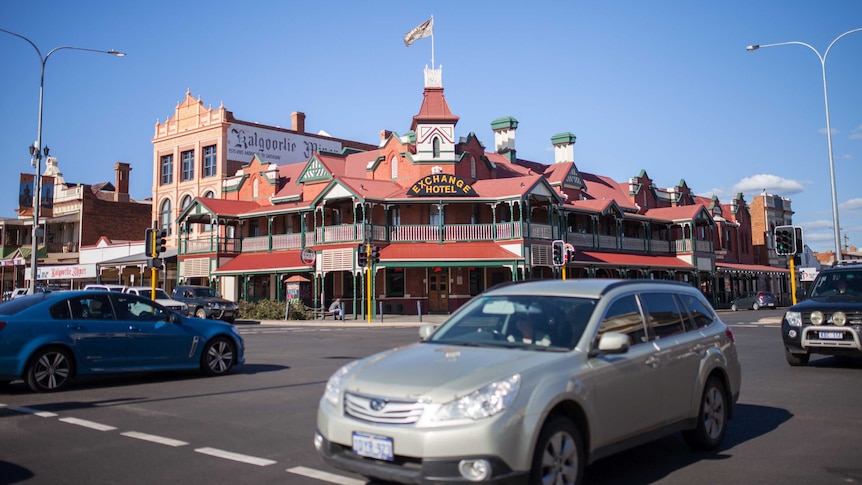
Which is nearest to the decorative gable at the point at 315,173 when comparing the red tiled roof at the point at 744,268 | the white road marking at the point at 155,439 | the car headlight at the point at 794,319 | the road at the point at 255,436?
the red tiled roof at the point at 744,268

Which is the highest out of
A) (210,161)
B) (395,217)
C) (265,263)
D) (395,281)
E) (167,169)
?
(167,169)

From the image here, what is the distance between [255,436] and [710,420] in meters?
4.57

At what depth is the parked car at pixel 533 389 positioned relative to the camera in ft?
15.4

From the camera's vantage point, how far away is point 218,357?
Answer: 41.4 ft

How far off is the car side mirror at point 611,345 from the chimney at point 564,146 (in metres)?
52.2

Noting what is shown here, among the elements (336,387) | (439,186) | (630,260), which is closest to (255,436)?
(336,387)

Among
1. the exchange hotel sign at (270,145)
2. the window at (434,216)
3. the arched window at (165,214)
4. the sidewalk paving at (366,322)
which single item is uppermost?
the exchange hotel sign at (270,145)

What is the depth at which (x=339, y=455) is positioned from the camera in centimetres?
508

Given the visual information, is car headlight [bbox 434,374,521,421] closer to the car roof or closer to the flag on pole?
the car roof

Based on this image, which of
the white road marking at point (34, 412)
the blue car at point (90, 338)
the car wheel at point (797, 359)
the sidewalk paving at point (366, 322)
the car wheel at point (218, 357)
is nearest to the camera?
the white road marking at point (34, 412)

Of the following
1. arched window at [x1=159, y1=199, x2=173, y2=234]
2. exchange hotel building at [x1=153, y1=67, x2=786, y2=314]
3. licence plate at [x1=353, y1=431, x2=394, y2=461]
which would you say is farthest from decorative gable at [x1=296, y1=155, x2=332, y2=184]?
licence plate at [x1=353, y1=431, x2=394, y2=461]

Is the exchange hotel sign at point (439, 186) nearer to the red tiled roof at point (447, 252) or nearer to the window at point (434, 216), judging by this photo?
the window at point (434, 216)

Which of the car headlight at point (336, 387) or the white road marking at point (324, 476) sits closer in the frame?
the car headlight at point (336, 387)

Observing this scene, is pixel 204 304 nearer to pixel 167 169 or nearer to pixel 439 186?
pixel 439 186
